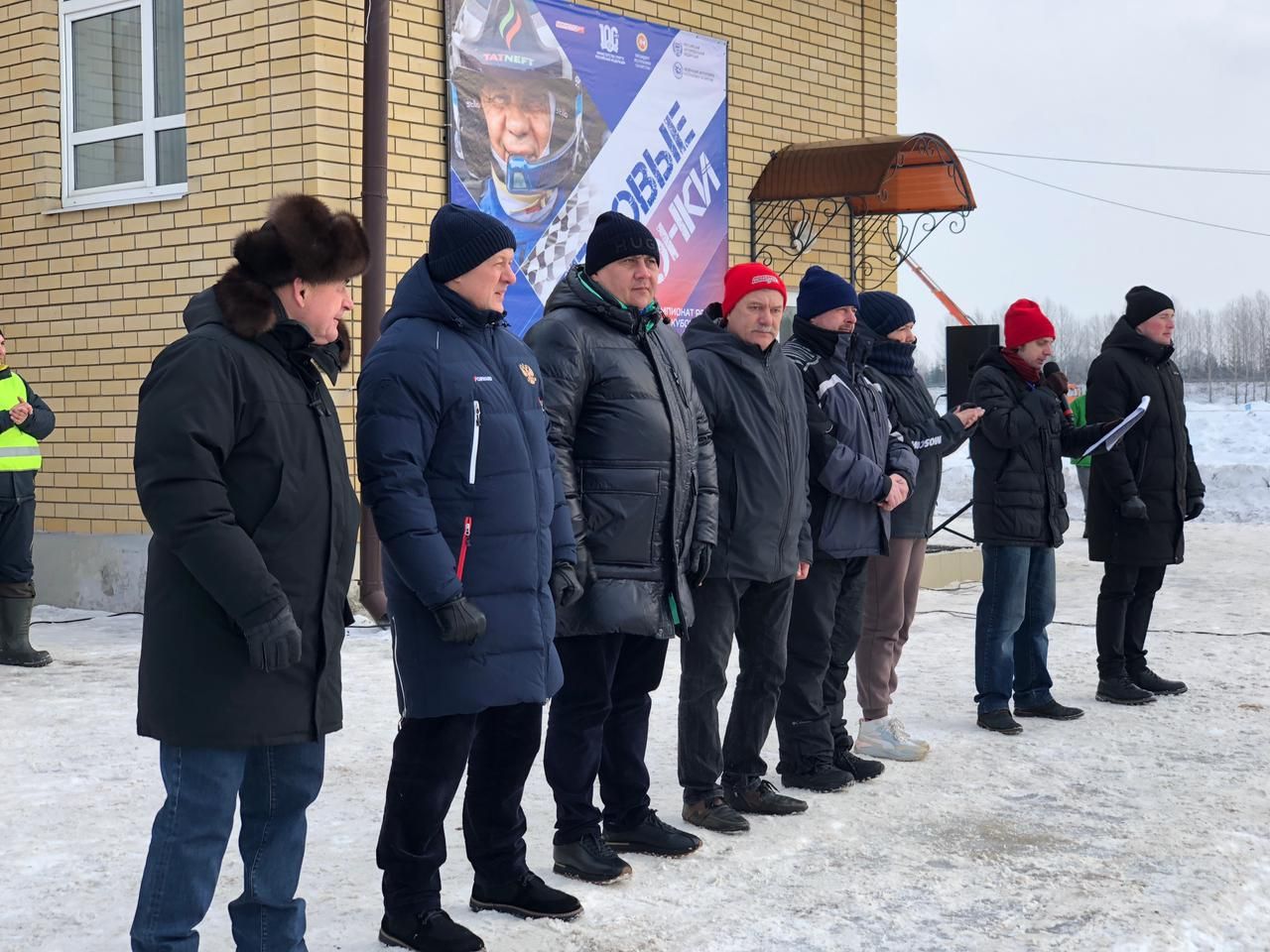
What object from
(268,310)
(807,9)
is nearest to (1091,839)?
(268,310)

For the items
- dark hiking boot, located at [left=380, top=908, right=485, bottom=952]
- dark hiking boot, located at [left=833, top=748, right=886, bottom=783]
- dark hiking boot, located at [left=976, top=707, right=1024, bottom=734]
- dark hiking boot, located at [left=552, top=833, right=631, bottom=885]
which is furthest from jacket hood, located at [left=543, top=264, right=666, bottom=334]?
dark hiking boot, located at [left=976, top=707, right=1024, bottom=734]

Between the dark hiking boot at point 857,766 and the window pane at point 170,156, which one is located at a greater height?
the window pane at point 170,156

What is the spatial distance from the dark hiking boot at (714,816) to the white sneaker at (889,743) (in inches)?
43.7

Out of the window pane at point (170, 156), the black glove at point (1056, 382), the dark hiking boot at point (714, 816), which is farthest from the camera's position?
the window pane at point (170, 156)

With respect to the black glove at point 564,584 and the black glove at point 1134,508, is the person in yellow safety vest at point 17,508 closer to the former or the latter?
the black glove at point 564,584

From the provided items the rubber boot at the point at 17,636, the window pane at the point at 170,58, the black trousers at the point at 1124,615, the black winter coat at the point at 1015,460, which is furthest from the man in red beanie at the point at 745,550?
the window pane at the point at 170,58

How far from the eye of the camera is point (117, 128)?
9.85 metres

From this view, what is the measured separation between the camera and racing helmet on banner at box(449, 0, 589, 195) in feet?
30.5

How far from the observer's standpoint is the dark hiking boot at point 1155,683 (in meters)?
7.03

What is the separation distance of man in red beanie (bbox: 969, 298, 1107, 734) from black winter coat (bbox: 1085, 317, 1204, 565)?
1.69 feet

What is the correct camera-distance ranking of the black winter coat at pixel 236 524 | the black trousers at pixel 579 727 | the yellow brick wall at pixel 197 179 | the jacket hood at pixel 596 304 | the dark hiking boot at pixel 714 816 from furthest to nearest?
the yellow brick wall at pixel 197 179 → the dark hiking boot at pixel 714 816 → the jacket hood at pixel 596 304 → the black trousers at pixel 579 727 → the black winter coat at pixel 236 524

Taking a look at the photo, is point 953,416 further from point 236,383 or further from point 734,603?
point 236,383

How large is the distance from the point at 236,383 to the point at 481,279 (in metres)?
0.90

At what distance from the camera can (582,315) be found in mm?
4414
